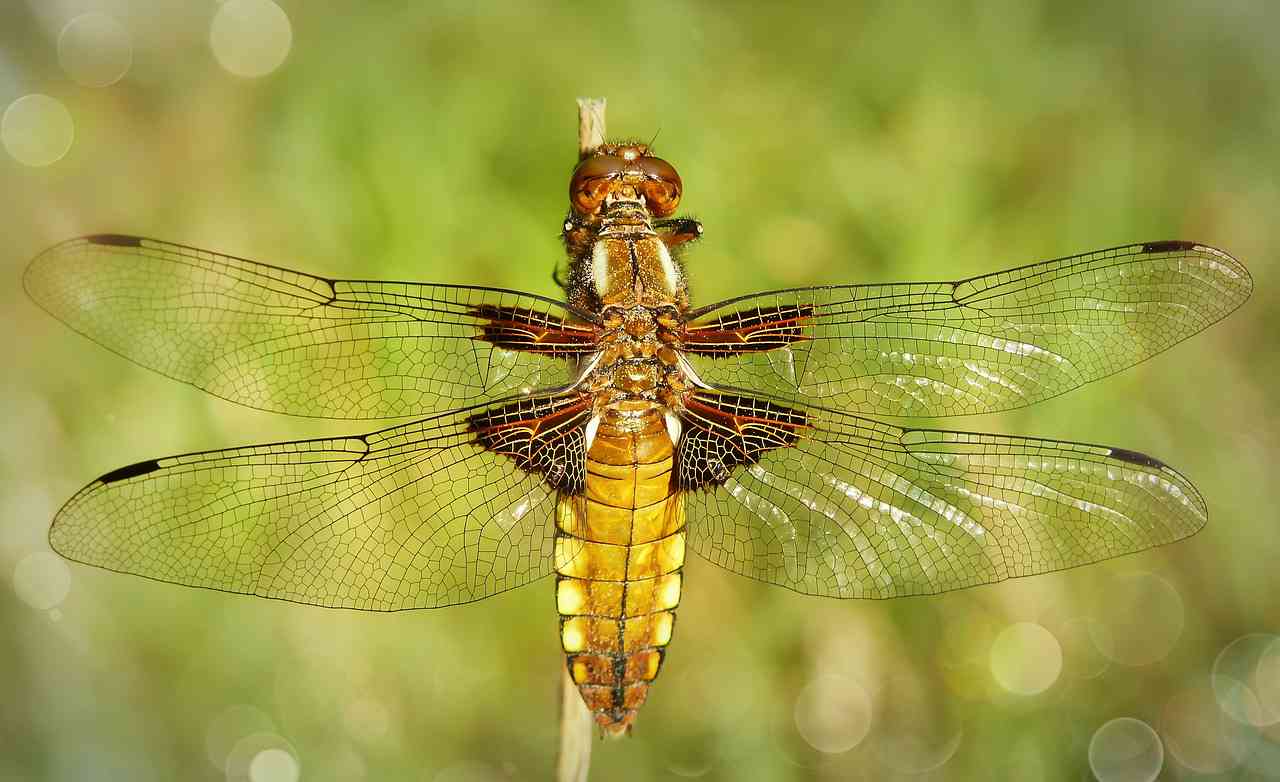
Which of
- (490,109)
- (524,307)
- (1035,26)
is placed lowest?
(524,307)

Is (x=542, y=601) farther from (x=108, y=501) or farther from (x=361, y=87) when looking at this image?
(x=361, y=87)

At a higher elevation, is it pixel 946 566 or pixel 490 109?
pixel 490 109

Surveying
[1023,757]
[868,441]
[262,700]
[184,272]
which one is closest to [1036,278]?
[868,441]

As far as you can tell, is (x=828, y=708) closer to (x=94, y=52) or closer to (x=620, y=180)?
(x=620, y=180)

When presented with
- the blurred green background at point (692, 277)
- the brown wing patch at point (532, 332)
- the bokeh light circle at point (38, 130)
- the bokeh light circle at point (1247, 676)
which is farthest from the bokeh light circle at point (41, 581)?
the bokeh light circle at point (1247, 676)

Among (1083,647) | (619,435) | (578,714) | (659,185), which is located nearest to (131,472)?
(619,435)

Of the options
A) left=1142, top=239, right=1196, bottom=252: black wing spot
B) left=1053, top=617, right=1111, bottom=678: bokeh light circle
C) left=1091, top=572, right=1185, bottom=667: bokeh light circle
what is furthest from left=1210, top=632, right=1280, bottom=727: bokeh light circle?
left=1142, top=239, right=1196, bottom=252: black wing spot

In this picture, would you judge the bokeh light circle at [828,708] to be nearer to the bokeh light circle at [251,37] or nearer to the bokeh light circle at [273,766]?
the bokeh light circle at [273,766]
